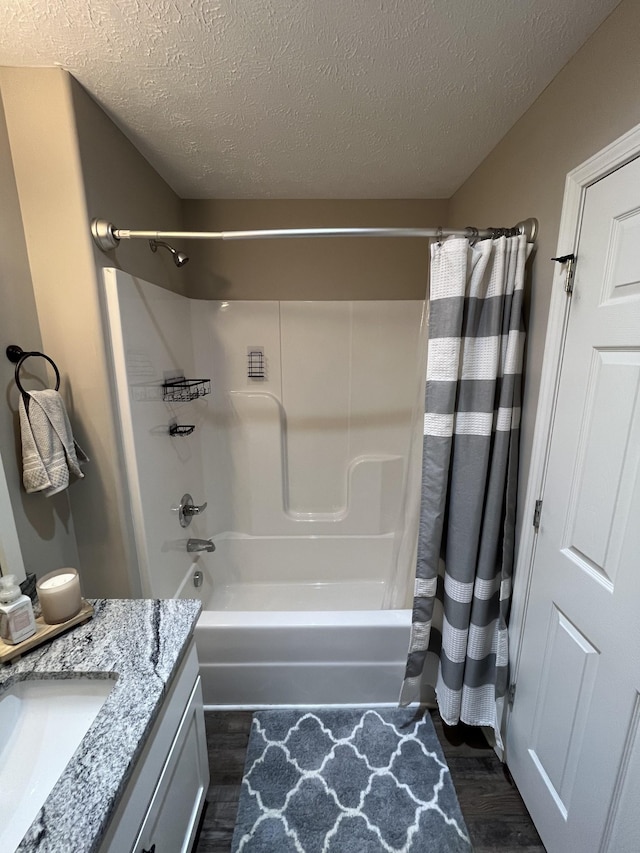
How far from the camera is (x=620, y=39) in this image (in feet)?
2.81

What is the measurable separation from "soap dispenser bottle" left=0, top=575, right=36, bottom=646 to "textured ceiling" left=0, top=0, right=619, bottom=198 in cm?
138

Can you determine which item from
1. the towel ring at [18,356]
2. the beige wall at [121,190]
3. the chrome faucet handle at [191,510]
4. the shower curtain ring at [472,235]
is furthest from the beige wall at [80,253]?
the shower curtain ring at [472,235]

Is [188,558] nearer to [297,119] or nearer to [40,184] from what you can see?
[40,184]

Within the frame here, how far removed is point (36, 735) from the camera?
825 millimetres

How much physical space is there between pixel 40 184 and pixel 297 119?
34.5 inches

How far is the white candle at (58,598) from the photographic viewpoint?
3.13 feet

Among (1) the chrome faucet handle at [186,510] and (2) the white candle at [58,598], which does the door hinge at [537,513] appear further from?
(1) the chrome faucet handle at [186,510]

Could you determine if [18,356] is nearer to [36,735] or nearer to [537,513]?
[36,735]

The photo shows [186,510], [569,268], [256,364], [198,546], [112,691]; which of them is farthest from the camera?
[256,364]

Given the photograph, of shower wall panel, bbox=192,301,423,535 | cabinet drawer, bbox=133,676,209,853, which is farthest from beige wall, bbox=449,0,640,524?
cabinet drawer, bbox=133,676,209,853

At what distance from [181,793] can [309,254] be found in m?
2.36

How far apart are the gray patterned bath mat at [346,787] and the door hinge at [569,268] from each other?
5.87 ft

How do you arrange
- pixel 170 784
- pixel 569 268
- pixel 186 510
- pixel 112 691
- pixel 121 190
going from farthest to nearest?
1. pixel 186 510
2. pixel 121 190
3. pixel 569 268
4. pixel 170 784
5. pixel 112 691

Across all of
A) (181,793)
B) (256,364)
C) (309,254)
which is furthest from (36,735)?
(309,254)
